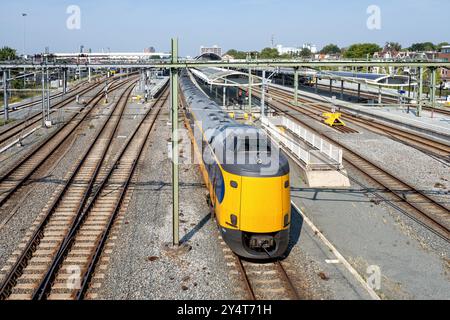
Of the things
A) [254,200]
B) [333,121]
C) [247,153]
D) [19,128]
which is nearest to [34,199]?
[247,153]

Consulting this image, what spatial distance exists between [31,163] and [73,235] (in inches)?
369

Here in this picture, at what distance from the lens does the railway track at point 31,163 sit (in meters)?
16.5

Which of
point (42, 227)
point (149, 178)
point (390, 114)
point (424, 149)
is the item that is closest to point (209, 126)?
point (149, 178)

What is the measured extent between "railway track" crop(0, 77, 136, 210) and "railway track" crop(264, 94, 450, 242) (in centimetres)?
1382

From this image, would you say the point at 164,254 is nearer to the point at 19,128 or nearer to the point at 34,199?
the point at 34,199

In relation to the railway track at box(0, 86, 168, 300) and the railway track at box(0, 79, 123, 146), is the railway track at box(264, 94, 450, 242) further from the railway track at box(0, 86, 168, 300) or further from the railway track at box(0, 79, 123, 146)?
the railway track at box(0, 79, 123, 146)

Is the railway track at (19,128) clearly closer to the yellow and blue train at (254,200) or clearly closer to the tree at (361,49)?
the yellow and blue train at (254,200)

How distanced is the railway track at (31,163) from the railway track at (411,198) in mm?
13823

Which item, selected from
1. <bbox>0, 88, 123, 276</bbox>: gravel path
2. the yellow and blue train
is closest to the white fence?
the yellow and blue train

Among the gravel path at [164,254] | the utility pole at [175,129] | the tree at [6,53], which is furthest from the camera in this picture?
the tree at [6,53]

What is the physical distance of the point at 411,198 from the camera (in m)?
16.1

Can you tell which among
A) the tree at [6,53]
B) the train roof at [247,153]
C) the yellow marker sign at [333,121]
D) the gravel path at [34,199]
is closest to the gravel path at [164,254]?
the train roof at [247,153]
